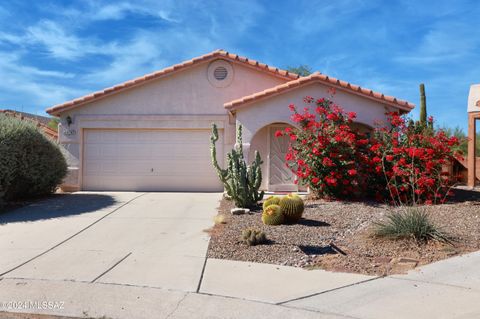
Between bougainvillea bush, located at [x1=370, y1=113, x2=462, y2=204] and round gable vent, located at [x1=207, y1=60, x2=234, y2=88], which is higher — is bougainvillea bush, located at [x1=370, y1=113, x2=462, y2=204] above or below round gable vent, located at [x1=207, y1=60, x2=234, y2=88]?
below

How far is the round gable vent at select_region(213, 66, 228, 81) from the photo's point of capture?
15602 millimetres

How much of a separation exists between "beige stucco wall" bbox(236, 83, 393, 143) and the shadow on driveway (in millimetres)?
4576

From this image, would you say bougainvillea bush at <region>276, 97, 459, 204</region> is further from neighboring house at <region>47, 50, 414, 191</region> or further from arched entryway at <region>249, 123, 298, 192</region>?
neighboring house at <region>47, 50, 414, 191</region>

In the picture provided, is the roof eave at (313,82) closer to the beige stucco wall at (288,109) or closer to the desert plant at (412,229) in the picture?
the beige stucco wall at (288,109)

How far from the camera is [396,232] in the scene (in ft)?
25.5

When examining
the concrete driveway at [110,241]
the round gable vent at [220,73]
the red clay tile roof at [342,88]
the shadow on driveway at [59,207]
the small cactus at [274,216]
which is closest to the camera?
the concrete driveway at [110,241]

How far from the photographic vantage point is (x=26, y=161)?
12.4m

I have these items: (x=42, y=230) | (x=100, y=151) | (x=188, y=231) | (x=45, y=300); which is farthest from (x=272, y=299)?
(x=100, y=151)

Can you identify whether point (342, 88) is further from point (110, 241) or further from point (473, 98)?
point (110, 241)

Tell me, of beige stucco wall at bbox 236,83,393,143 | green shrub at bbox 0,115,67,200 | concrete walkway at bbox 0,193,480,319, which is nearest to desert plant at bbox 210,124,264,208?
concrete walkway at bbox 0,193,480,319

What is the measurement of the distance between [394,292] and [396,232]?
227cm

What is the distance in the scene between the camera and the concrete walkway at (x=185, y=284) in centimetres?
513

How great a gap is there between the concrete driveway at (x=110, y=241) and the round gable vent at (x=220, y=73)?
4685 mm

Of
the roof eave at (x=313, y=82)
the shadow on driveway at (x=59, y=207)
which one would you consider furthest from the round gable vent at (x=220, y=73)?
the shadow on driveway at (x=59, y=207)
